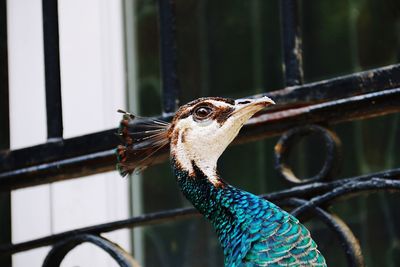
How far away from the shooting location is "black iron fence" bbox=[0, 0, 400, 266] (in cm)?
191

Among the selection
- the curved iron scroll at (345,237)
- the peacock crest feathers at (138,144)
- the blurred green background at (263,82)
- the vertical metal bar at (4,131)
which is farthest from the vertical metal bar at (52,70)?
the blurred green background at (263,82)

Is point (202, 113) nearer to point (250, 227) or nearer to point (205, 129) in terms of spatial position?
point (205, 129)

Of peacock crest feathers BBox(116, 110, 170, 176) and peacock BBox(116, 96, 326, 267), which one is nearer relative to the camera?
peacock BBox(116, 96, 326, 267)

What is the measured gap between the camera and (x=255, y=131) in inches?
81.9

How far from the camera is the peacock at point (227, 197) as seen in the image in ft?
5.29

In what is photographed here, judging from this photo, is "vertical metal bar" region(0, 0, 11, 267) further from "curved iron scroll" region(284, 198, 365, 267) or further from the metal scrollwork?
"curved iron scroll" region(284, 198, 365, 267)

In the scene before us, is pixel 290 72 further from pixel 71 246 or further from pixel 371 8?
pixel 371 8

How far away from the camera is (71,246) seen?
222cm

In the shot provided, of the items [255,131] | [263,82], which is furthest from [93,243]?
[263,82]

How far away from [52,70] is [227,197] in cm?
76

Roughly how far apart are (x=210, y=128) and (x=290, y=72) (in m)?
0.39

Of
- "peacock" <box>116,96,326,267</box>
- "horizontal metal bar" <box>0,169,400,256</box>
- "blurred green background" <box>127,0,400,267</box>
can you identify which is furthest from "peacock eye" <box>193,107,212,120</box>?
"blurred green background" <box>127,0,400,267</box>

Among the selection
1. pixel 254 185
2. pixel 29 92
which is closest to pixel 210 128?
pixel 29 92

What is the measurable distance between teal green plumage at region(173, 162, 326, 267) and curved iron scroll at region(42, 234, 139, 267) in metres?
0.40
